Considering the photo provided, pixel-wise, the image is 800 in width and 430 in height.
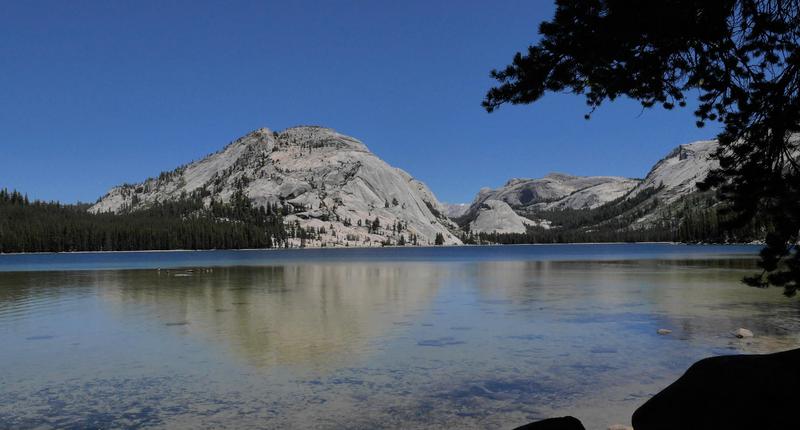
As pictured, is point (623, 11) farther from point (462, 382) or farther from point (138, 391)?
point (138, 391)

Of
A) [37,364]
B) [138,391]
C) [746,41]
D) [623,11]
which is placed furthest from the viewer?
[37,364]

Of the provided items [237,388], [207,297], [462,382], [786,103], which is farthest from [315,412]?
[207,297]

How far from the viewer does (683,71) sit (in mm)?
13078

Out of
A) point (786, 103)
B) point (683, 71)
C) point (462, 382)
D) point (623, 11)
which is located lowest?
point (462, 382)

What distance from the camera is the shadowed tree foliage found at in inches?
456

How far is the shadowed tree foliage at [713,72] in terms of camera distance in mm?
11578

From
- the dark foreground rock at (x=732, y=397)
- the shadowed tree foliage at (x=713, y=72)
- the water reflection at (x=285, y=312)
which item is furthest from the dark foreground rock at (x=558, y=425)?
the water reflection at (x=285, y=312)

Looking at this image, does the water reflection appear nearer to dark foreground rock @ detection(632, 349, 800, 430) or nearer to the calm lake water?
the calm lake water

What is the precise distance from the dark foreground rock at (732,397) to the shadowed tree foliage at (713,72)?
127 inches

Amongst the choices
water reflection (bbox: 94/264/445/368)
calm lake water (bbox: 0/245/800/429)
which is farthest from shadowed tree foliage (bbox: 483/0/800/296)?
water reflection (bbox: 94/264/445/368)

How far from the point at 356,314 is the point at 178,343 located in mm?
14033

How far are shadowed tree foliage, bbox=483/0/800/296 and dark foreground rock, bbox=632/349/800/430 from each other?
3231 mm

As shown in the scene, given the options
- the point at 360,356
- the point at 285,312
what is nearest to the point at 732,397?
the point at 360,356

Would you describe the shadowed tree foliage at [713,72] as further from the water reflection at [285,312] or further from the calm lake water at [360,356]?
the water reflection at [285,312]
